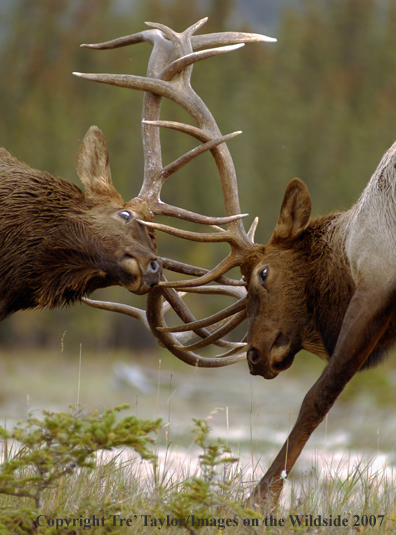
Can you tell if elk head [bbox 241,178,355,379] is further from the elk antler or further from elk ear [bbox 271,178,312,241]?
the elk antler

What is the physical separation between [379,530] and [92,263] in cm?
258

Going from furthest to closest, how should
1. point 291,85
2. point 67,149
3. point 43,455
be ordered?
point 291,85, point 67,149, point 43,455

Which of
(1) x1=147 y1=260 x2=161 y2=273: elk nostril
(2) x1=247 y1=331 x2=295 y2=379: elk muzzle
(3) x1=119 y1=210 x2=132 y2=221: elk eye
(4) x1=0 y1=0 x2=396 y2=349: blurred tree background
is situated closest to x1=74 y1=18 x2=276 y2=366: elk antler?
(3) x1=119 y1=210 x2=132 y2=221: elk eye

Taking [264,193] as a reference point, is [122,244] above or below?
below

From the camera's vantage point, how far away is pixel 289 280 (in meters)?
4.89

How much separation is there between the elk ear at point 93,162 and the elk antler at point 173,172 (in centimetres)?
32

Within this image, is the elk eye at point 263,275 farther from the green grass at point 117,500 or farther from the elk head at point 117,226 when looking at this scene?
the green grass at point 117,500

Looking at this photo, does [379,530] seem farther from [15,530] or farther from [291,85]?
[291,85]

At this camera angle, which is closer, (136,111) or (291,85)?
(136,111)

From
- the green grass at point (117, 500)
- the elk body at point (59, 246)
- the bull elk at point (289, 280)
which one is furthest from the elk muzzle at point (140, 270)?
the green grass at point (117, 500)

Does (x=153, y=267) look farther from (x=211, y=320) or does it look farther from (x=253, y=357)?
(x=253, y=357)

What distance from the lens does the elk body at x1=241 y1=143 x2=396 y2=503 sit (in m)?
4.18

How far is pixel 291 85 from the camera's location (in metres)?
30.3

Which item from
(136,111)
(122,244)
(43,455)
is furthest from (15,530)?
(136,111)
